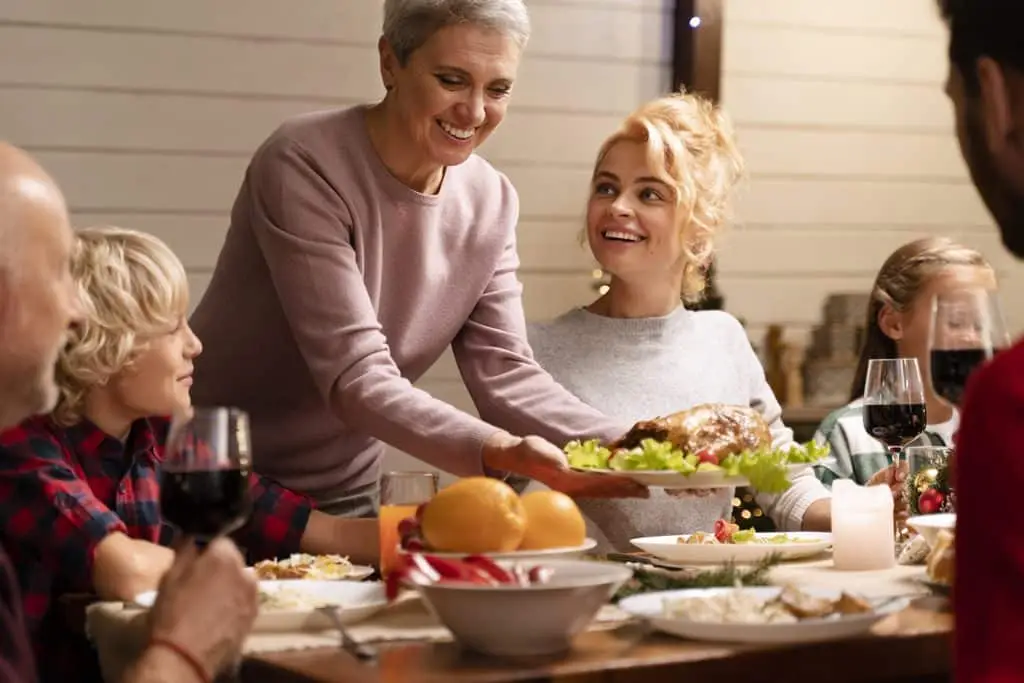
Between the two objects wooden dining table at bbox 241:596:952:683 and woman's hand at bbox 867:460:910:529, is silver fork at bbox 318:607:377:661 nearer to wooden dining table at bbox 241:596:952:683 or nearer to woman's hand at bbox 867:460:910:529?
wooden dining table at bbox 241:596:952:683

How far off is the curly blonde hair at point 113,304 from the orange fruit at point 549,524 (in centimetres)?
73

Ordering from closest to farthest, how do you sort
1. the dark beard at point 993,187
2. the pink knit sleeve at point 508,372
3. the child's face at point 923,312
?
the dark beard at point 993,187 < the pink knit sleeve at point 508,372 < the child's face at point 923,312

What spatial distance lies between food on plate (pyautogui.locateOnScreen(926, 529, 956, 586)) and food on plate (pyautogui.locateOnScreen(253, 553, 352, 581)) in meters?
0.80

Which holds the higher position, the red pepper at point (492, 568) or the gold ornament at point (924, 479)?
the red pepper at point (492, 568)

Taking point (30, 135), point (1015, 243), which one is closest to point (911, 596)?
point (1015, 243)

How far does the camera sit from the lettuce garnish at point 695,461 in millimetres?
2318

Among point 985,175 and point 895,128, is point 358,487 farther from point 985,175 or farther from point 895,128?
point 895,128

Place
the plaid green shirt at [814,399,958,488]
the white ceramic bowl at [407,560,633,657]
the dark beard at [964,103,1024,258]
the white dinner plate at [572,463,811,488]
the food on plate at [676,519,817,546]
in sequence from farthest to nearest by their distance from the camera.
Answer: the plaid green shirt at [814,399,958,488]
the food on plate at [676,519,817,546]
the white dinner plate at [572,463,811,488]
the white ceramic bowl at [407,560,633,657]
the dark beard at [964,103,1024,258]

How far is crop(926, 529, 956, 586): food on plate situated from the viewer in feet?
7.04

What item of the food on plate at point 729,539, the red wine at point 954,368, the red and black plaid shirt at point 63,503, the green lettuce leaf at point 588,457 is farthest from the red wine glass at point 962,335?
the red and black plaid shirt at point 63,503

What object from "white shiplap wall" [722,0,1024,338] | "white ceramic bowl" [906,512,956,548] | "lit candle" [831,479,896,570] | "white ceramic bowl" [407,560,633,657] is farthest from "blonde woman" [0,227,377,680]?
"white shiplap wall" [722,0,1024,338]

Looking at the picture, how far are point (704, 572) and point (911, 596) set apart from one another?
0.28 m

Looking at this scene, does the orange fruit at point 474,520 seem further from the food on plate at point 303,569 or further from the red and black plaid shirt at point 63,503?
the red and black plaid shirt at point 63,503

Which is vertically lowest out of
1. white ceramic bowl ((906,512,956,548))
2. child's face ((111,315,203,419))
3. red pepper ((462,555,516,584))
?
white ceramic bowl ((906,512,956,548))
